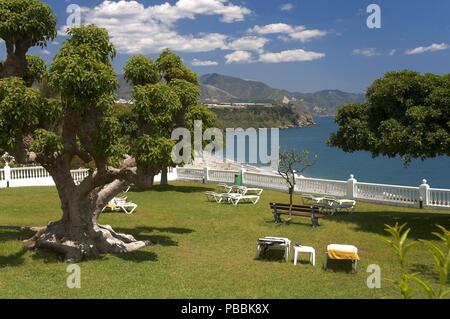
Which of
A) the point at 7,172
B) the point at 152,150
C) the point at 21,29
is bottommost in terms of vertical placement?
the point at 7,172

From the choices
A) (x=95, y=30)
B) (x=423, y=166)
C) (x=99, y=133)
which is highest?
(x=95, y=30)

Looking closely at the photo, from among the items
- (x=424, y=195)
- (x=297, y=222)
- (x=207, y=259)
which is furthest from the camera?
(x=424, y=195)

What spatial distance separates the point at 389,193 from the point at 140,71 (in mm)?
15309

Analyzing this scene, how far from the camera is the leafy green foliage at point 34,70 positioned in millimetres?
12625

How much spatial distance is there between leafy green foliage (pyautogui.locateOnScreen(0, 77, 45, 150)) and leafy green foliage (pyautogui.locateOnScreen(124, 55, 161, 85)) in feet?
8.47

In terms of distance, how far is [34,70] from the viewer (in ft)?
41.5

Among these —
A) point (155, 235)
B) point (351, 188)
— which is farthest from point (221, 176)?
point (155, 235)

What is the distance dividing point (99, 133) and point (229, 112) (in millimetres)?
187233

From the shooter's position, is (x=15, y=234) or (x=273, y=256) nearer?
(x=273, y=256)

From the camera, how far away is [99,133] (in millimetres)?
11062

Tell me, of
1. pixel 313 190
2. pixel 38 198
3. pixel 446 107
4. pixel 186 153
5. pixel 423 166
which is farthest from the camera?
pixel 423 166

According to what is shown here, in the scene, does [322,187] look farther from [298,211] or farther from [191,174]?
[191,174]

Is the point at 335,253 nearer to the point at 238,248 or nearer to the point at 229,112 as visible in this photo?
the point at 238,248
